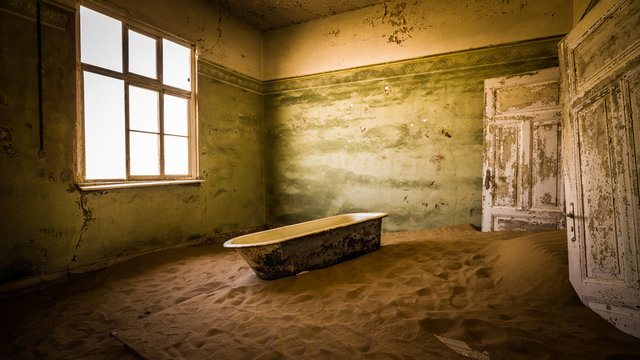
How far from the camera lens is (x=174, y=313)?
8.20ft

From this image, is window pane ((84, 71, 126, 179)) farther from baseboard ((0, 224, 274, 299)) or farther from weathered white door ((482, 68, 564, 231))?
weathered white door ((482, 68, 564, 231))

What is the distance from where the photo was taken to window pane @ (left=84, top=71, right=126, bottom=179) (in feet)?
11.3

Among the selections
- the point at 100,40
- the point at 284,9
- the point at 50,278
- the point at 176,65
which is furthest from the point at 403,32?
the point at 50,278

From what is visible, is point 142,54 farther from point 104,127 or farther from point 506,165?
point 506,165

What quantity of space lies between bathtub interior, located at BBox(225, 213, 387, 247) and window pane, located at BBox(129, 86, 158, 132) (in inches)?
83.1

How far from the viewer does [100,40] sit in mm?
3533

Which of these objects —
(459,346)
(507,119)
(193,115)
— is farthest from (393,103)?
(459,346)

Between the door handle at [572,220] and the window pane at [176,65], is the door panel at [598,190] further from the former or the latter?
the window pane at [176,65]

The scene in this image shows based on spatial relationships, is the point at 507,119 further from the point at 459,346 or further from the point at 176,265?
the point at 176,265

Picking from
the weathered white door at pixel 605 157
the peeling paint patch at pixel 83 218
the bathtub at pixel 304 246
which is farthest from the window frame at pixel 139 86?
the weathered white door at pixel 605 157

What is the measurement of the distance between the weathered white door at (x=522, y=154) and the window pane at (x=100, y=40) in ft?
15.7

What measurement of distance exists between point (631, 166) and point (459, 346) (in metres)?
1.39

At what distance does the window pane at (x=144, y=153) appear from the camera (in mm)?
3857

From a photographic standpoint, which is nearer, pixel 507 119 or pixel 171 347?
pixel 171 347
